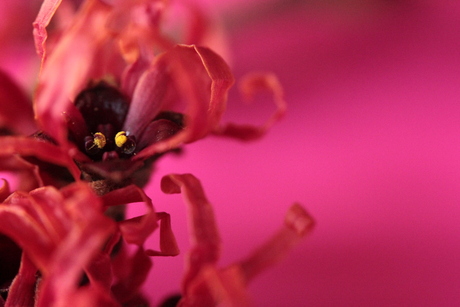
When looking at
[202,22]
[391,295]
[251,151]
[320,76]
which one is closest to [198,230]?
[202,22]

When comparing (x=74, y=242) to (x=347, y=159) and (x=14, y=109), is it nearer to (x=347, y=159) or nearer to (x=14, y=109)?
(x=14, y=109)

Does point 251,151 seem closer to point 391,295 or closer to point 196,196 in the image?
point 391,295

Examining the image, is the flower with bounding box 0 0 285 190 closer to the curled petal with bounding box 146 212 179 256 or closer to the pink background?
the curled petal with bounding box 146 212 179 256

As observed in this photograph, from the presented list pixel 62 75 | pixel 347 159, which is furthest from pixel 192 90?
pixel 347 159

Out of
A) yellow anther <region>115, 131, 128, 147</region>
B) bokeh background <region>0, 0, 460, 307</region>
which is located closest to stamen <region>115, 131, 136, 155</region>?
yellow anther <region>115, 131, 128, 147</region>

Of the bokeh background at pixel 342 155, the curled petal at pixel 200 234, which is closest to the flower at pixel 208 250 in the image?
the curled petal at pixel 200 234

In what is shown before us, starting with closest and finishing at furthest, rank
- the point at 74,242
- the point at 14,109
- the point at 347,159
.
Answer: the point at 74,242 < the point at 14,109 < the point at 347,159
